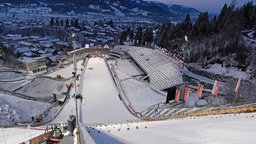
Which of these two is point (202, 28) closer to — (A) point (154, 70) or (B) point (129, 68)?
(A) point (154, 70)

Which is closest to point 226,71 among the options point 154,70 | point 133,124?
point 154,70

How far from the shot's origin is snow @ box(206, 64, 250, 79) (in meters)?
32.8

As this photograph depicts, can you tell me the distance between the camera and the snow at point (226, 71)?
3281 cm

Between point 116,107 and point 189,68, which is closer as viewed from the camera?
point 116,107

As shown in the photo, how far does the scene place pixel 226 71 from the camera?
34.2 m

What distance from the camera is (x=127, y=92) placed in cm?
2539

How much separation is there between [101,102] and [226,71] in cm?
2253

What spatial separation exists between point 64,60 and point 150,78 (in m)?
24.0

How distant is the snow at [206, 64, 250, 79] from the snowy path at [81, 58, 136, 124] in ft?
58.2

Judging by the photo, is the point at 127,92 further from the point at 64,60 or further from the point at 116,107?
the point at 64,60

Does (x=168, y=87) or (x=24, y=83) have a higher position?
(x=168, y=87)

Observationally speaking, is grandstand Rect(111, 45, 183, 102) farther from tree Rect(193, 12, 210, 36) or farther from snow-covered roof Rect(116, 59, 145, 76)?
tree Rect(193, 12, 210, 36)

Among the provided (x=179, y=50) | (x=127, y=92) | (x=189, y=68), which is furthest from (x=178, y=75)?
(x=179, y=50)

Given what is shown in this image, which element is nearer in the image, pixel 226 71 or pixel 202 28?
pixel 226 71
